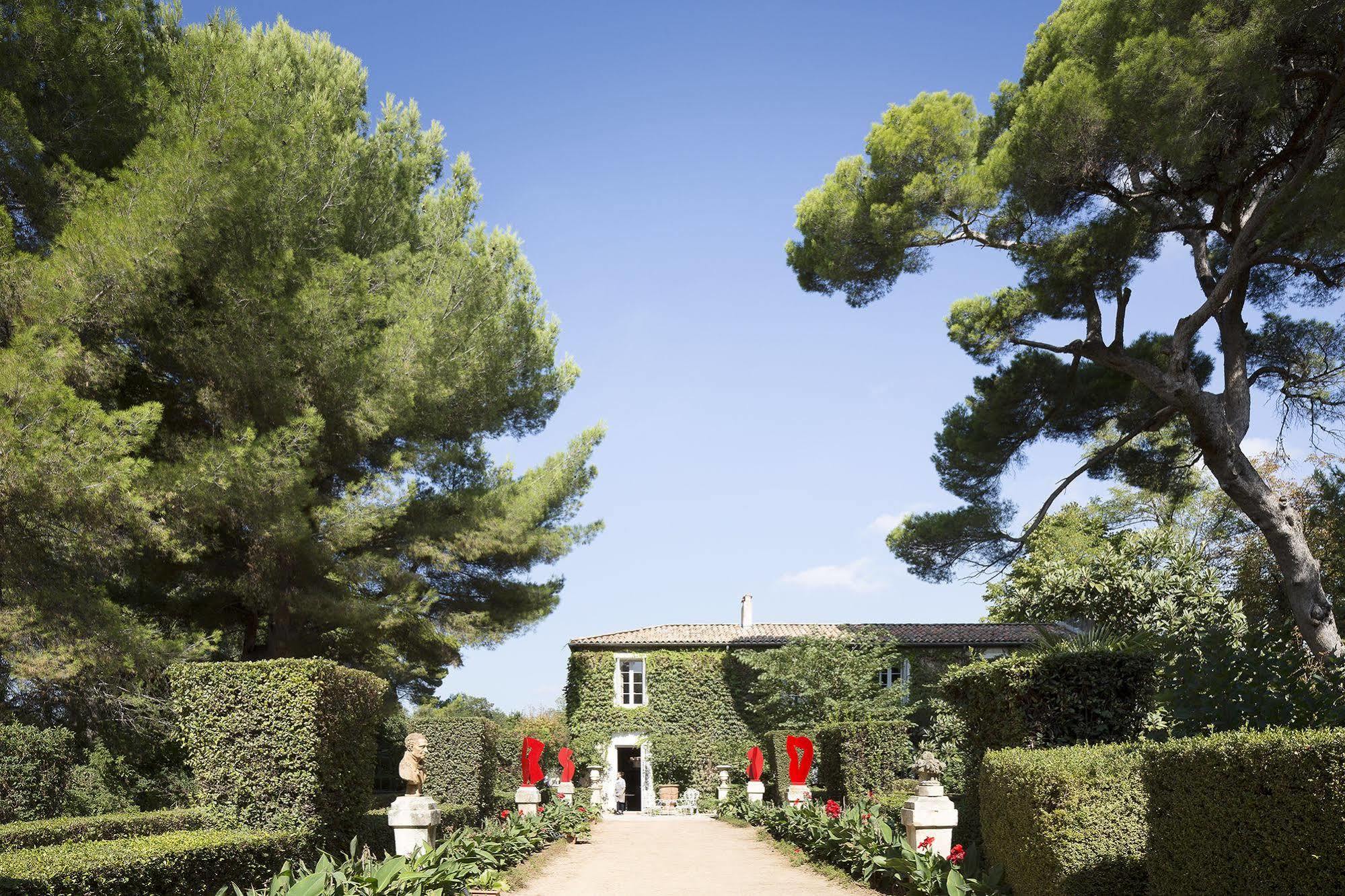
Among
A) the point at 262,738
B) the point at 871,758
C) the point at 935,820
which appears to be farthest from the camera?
the point at 871,758

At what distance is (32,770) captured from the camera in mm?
13227

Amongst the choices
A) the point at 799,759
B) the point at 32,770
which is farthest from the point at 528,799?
the point at 32,770

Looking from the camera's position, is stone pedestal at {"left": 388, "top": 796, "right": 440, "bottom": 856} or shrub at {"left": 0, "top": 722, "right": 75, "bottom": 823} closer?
stone pedestal at {"left": 388, "top": 796, "right": 440, "bottom": 856}

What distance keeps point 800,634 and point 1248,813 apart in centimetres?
2196

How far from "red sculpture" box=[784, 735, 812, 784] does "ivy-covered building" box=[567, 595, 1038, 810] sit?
9212 millimetres

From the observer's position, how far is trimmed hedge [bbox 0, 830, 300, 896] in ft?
22.7

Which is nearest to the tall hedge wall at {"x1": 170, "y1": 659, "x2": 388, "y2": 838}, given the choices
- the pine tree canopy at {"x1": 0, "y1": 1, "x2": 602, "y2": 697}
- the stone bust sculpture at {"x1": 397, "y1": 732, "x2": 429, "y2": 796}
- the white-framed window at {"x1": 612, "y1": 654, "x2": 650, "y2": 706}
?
the stone bust sculpture at {"x1": 397, "y1": 732, "x2": 429, "y2": 796}

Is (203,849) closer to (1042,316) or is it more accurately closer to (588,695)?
(1042,316)

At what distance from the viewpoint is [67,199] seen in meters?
12.0

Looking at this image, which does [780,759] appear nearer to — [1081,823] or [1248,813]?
[1081,823]

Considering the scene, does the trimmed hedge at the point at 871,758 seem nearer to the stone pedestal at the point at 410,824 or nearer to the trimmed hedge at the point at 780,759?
the trimmed hedge at the point at 780,759

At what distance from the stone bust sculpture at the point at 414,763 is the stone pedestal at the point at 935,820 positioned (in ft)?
15.9

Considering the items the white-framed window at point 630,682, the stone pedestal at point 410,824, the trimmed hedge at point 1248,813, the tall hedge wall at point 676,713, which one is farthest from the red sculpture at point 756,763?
the trimmed hedge at point 1248,813

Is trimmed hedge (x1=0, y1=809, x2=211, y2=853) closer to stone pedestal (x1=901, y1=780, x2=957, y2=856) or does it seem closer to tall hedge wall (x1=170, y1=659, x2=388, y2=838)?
tall hedge wall (x1=170, y1=659, x2=388, y2=838)
